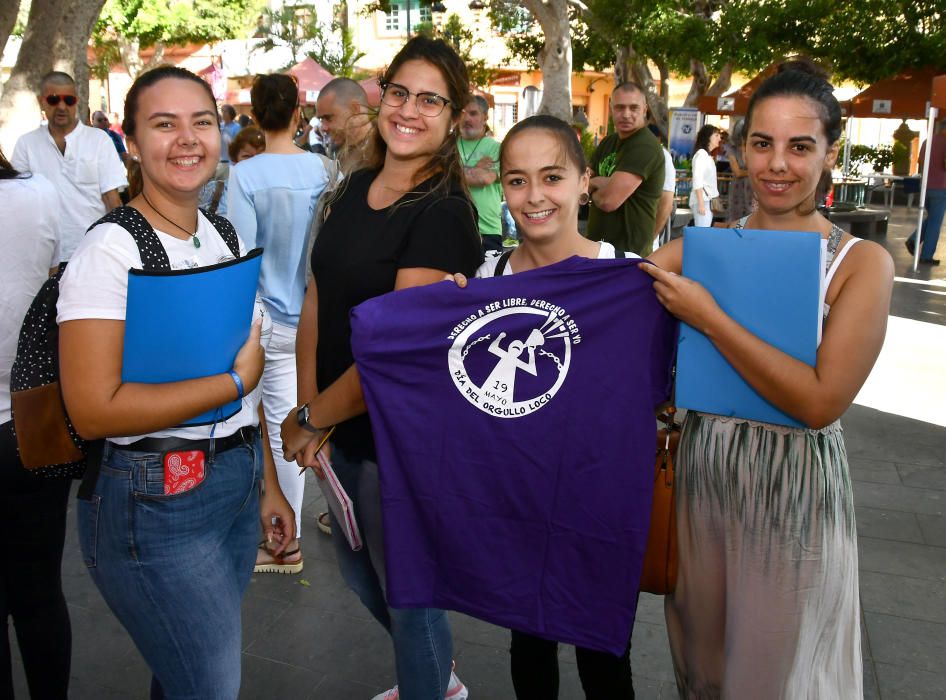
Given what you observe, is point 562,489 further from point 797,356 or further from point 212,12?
point 212,12

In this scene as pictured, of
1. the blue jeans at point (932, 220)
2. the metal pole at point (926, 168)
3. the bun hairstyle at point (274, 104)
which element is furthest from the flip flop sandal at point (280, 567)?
the blue jeans at point (932, 220)

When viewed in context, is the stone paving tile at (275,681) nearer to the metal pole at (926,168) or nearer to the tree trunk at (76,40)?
the tree trunk at (76,40)

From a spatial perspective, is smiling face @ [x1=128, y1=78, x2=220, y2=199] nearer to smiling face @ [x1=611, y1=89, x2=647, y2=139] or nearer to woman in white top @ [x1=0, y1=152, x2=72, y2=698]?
woman in white top @ [x1=0, y1=152, x2=72, y2=698]

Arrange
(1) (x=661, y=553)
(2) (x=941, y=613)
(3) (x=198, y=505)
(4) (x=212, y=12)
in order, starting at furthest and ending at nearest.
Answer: (4) (x=212, y=12)
(2) (x=941, y=613)
(1) (x=661, y=553)
(3) (x=198, y=505)

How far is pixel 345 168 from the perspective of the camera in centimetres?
285

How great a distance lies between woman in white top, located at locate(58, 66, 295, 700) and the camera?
1.88 metres

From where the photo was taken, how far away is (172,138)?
2.10 m

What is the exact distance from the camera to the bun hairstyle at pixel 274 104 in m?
4.52

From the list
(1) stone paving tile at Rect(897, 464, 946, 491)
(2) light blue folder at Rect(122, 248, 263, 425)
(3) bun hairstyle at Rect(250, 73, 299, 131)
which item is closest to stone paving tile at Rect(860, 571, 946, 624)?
(1) stone paving tile at Rect(897, 464, 946, 491)

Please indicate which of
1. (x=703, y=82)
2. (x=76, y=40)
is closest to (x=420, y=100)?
(x=76, y=40)

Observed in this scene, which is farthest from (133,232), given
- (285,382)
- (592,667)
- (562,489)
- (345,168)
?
(285,382)

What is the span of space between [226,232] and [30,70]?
34.0ft

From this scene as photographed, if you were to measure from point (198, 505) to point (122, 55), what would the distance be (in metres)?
45.0

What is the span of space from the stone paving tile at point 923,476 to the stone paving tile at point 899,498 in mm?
80
